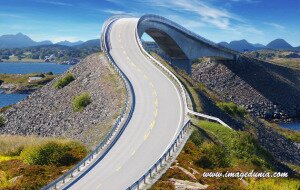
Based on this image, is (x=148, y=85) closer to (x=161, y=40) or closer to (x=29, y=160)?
(x=29, y=160)

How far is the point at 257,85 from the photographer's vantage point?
118438 mm

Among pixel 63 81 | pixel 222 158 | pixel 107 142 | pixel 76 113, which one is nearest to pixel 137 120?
pixel 107 142

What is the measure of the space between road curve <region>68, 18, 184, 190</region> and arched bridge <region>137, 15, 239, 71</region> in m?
16.7

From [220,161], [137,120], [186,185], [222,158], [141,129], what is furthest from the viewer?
[137,120]

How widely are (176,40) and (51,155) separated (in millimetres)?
73554

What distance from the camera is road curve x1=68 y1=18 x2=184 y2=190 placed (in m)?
28.0

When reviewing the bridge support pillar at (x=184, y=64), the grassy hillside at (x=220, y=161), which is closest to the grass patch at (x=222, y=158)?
the grassy hillside at (x=220, y=161)

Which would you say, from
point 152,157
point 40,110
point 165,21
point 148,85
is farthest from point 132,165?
point 165,21

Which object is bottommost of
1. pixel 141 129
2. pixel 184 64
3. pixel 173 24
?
pixel 141 129

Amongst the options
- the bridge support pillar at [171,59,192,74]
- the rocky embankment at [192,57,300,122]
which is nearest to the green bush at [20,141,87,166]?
the rocky embankment at [192,57,300,122]

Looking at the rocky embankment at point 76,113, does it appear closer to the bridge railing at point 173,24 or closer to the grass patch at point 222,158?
the grass patch at point 222,158

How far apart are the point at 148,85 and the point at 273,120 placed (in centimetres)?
5130

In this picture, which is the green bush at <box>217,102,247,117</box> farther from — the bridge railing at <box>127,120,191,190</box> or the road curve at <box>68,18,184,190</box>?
the bridge railing at <box>127,120,191,190</box>

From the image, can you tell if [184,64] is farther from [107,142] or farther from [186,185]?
[186,185]
